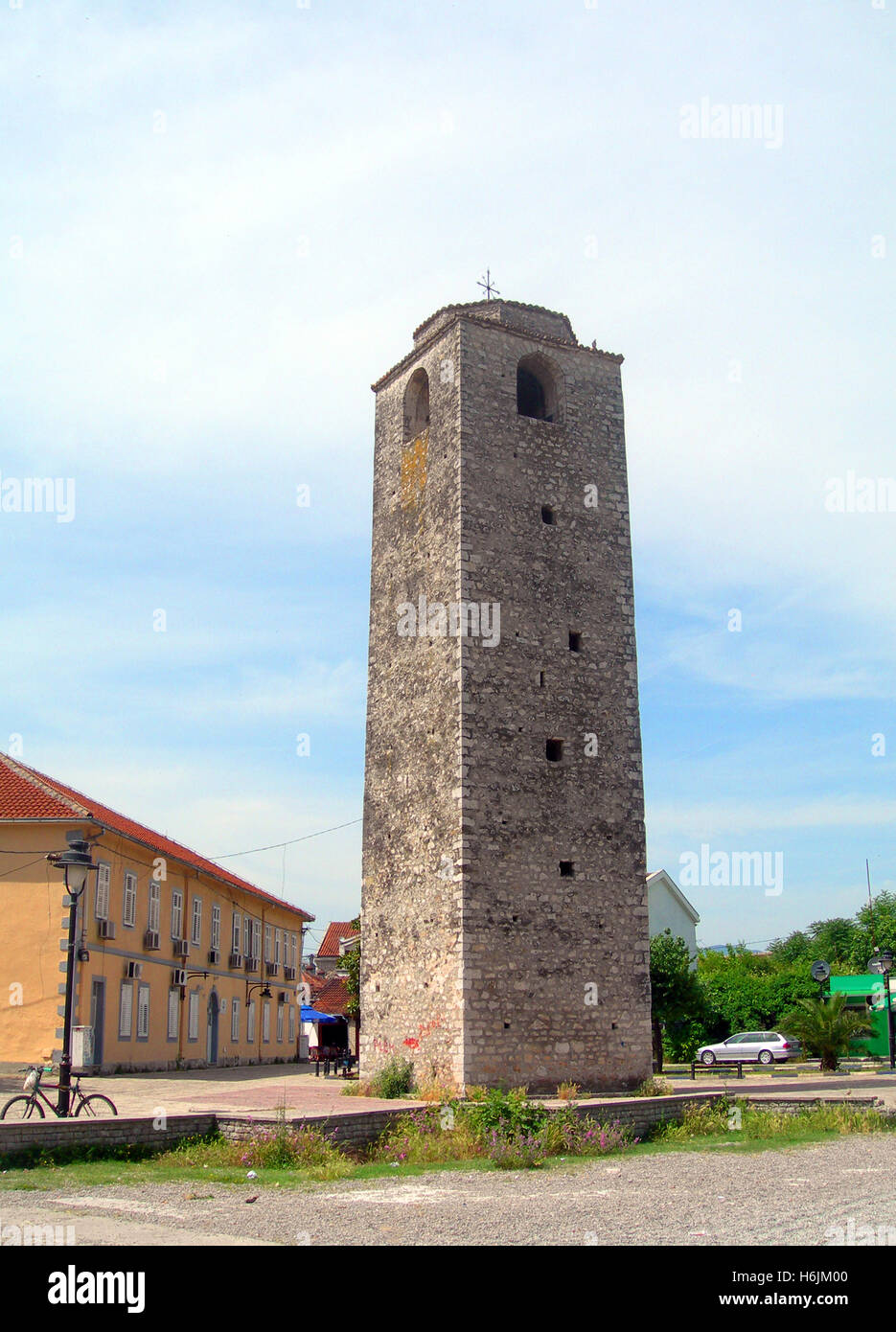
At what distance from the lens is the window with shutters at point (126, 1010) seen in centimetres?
2530

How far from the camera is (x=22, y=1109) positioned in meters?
15.5

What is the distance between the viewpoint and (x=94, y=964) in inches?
935

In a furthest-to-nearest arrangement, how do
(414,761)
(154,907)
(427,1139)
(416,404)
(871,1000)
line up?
1. (871,1000)
2. (154,907)
3. (416,404)
4. (414,761)
5. (427,1139)

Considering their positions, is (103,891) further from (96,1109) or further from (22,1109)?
(96,1109)

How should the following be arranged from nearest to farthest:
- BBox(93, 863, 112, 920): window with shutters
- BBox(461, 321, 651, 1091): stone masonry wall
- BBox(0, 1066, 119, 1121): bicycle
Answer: BBox(0, 1066, 119, 1121): bicycle
BBox(461, 321, 651, 1091): stone masonry wall
BBox(93, 863, 112, 920): window with shutters

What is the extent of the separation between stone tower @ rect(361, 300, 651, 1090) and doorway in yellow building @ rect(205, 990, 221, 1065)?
1430 cm

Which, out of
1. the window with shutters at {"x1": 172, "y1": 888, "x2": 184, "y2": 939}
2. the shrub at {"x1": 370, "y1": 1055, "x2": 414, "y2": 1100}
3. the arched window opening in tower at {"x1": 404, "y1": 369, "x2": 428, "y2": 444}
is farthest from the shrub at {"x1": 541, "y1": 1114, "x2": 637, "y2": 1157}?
the window with shutters at {"x1": 172, "y1": 888, "x2": 184, "y2": 939}

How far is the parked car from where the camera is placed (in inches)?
1359

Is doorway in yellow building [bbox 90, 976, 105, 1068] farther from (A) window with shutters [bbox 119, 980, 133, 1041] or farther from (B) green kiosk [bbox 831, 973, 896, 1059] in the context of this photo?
(B) green kiosk [bbox 831, 973, 896, 1059]

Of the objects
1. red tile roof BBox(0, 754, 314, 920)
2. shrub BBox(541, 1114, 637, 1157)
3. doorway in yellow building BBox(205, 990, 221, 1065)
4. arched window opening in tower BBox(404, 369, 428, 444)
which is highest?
arched window opening in tower BBox(404, 369, 428, 444)

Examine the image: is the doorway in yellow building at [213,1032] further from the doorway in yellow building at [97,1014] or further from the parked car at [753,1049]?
the parked car at [753,1049]

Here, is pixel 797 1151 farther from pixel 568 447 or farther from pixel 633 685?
pixel 568 447

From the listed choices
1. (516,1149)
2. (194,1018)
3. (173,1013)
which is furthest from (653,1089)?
(194,1018)

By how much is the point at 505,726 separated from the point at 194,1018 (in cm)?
1708
